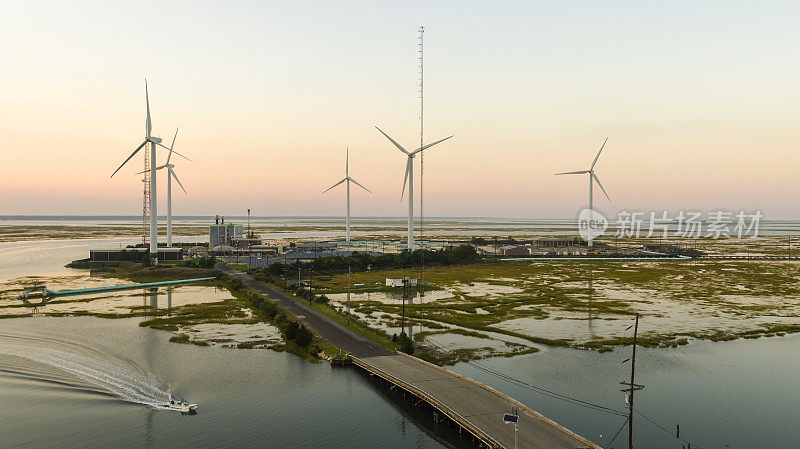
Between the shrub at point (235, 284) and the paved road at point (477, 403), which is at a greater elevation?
the shrub at point (235, 284)

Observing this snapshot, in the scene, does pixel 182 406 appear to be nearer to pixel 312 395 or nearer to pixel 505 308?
pixel 312 395

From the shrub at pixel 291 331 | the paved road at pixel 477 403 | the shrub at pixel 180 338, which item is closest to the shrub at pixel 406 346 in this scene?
the paved road at pixel 477 403

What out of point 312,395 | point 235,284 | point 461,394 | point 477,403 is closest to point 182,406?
point 312,395

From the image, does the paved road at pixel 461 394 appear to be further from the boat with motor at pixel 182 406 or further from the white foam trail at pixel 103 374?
the white foam trail at pixel 103 374

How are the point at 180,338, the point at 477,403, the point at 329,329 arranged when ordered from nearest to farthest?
1. the point at 477,403
2. the point at 180,338
3. the point at 329,329

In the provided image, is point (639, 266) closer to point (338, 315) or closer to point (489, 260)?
point (489, 260)

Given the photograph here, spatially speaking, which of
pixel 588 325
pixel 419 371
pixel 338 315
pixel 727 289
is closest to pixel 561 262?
pixel 727 289

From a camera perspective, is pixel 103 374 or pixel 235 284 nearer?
pixel 103 374
